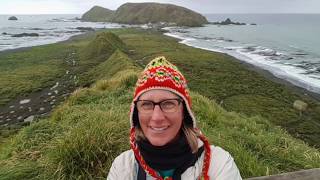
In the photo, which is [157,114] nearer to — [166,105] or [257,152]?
[166,105]

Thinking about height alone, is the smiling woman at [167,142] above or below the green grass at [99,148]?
above

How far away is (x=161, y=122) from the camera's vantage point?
2.72 meters

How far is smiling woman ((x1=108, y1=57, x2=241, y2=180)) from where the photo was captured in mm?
2582

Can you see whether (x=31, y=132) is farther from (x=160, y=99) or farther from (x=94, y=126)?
(x=160, y=99)

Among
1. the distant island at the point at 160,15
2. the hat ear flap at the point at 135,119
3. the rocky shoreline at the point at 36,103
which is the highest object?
the hat ear flap at the point at 135,119

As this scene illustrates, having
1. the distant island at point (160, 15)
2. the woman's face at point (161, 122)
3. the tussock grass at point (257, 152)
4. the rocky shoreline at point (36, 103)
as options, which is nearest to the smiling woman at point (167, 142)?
the woman's face at point (161, 122)

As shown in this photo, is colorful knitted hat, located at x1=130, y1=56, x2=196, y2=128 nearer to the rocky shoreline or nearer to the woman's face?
the woman's face

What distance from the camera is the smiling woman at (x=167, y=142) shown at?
8.47 feet

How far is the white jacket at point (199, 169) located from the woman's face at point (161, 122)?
9.6 inches

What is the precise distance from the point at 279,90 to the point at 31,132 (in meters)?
22.8

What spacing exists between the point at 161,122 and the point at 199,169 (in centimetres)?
44

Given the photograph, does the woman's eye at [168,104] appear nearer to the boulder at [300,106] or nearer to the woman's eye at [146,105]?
the woman's eye at [146,105]

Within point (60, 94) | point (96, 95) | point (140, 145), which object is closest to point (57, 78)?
→ point (60, 94)

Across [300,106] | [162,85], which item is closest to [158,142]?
[162,85]
